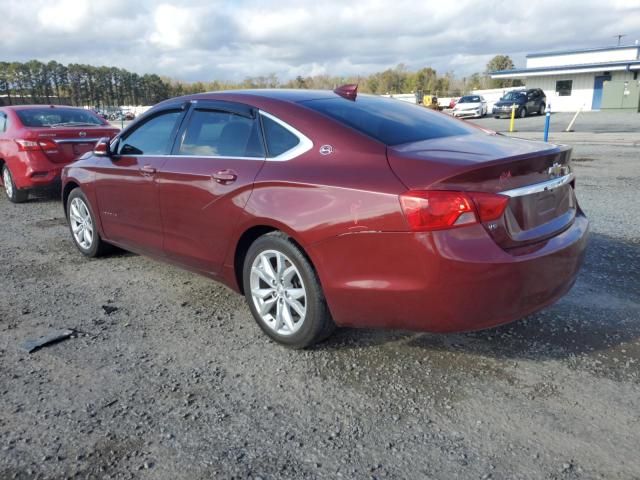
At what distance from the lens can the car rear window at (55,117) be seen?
A: 852 cm

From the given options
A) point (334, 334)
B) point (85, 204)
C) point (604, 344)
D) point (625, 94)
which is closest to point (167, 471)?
point (334, 334)

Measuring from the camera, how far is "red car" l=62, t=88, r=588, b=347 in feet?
8.93

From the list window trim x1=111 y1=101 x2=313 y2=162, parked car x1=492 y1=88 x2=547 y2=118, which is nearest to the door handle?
window trim x1=111 y1=101 x2=313 y2=162

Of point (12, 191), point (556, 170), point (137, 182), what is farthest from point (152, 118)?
point (12, 191)

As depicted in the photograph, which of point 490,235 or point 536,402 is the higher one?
point 490,235

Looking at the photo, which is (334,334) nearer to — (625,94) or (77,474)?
(77,474)

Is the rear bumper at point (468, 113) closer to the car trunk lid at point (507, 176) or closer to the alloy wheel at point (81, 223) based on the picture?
the alloy wheel at point (81, 223)

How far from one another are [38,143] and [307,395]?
6957 millimetres

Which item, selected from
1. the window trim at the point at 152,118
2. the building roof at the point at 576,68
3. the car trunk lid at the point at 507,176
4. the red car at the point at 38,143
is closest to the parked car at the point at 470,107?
the building roof at the point at 576,68

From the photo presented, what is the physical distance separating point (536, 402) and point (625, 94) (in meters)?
42.3

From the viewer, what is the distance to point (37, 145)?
8070mm

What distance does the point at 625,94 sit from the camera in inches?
1502

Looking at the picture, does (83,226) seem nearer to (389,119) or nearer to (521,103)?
(389,119)

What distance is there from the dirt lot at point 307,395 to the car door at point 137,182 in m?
0.56
